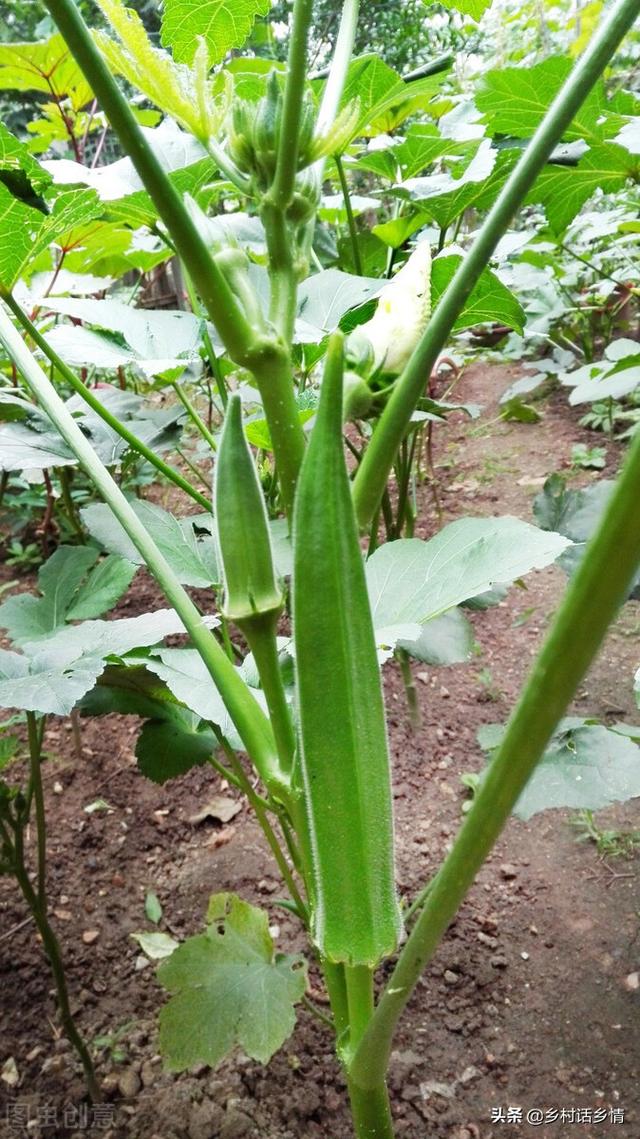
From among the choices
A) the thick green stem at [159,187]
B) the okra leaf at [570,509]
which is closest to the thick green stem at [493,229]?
the thick green stem at [159,187]

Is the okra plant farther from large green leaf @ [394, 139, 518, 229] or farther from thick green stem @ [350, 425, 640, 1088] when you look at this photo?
large green leaf @ [394, 139, 518, 229]

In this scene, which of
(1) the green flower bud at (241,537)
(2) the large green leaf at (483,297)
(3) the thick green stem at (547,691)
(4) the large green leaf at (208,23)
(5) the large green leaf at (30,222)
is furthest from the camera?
(2) the large green leaf at (483,297)

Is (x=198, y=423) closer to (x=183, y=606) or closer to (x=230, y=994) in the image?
(x=183, y=606)

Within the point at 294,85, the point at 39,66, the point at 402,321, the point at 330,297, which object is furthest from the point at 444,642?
the point at 39,66

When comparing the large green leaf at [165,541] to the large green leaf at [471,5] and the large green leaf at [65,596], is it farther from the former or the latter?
the large green leaf at [471,5]

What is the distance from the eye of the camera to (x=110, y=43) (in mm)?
447

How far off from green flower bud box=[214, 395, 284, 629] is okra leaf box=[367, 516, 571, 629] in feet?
0.67

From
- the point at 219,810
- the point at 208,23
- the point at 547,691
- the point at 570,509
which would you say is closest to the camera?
the point at 547,691

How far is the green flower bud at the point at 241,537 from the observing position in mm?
545

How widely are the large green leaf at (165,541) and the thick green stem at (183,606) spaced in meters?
0.26

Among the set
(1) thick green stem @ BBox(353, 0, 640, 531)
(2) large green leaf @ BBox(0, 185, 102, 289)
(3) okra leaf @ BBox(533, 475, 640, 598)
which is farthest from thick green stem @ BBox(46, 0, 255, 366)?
(3) okra leaf @ BBox(533, 475, 640, 598)

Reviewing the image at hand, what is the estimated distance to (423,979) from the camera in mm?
1122

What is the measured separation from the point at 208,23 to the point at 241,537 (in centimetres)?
49

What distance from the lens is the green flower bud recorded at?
0.54 meters
